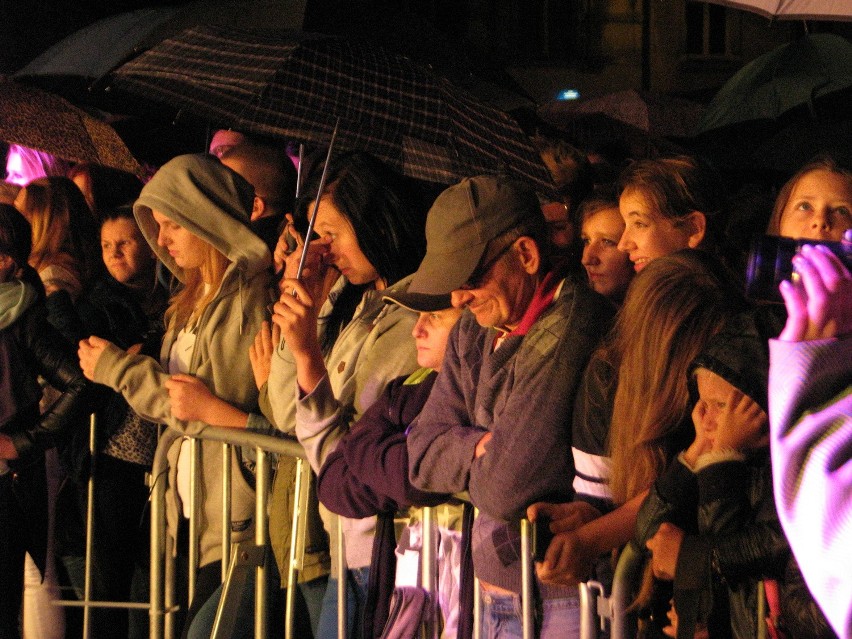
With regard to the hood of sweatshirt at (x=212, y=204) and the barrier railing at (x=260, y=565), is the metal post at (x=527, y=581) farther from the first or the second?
the hood of sweatshirt at (x=212, y=204)

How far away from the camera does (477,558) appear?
377 centimetres

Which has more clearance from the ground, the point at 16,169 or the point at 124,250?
the point at 16,169

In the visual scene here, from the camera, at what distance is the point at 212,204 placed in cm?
560

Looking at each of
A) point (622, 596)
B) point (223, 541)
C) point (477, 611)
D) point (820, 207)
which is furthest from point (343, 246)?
point (622, 596)

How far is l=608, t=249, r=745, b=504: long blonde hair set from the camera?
3389mm

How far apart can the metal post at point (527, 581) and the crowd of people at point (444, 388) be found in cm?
6

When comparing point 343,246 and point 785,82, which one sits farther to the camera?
point 785,82

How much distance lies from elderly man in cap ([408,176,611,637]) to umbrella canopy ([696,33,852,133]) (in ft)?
16.9

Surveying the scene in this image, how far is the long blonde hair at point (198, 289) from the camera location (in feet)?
18.6

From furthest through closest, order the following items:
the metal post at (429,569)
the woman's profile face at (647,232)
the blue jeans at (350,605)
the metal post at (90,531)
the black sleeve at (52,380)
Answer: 1. the black sleeve at (52,380)
2. the metal post at (90,531)
3. the blue jeans at (350,605)
4. the woman's profile face at (647,232)
5. the metal post at (429,569)

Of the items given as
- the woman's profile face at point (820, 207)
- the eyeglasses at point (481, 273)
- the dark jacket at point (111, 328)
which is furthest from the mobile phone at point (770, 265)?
the dark jacket at point (111, 328)

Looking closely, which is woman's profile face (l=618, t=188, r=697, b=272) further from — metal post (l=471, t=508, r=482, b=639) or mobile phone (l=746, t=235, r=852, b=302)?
mobile phone (l=746, t=235, r=852, b=302)

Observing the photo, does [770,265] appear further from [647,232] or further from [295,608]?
[295,608]

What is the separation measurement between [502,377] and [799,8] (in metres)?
1.55
